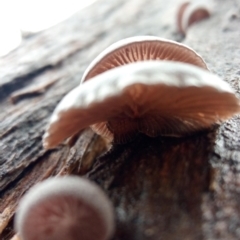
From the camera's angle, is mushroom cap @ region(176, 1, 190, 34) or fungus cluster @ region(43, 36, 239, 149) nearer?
fungus cluster @ region(43, 36, 239, 149)

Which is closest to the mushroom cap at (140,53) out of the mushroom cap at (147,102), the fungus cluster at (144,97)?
the fungus cluster at (144,97)

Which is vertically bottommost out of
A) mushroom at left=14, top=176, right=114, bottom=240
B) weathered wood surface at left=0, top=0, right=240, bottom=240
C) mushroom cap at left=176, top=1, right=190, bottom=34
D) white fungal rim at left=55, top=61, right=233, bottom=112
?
mushroom cap at left=176, top=1, right=190, bottom=34

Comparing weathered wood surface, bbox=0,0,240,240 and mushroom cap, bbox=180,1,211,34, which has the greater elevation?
weathered wood surface, bbox=0,0,240,240

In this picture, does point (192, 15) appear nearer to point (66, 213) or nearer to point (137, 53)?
point (137, 53)

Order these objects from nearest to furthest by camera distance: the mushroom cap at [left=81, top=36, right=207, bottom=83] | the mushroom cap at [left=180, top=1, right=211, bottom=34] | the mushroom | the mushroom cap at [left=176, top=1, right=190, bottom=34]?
the mushroom → the mushroom cap at [left=81, top=36, right=207, bottom=83] → the mushroom cap at [left=180, top=1, right=211, bottom=34] → the mushroom cap at [left=176, top=1, right=190, bottom=34]

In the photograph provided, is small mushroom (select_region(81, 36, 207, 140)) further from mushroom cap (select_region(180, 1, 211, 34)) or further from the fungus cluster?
Result: mushroom cap (select_region(180, 1, 211, 34))

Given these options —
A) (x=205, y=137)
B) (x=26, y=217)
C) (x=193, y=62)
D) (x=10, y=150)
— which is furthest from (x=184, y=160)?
(x=10, y=150)

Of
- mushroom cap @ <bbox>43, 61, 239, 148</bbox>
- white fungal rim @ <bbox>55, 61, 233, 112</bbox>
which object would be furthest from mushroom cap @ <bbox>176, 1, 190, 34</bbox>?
white fungal rim @ <bbox>55, 61, 233, 112</bbox>

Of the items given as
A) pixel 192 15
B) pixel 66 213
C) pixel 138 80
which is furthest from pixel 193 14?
pixel 66 213
